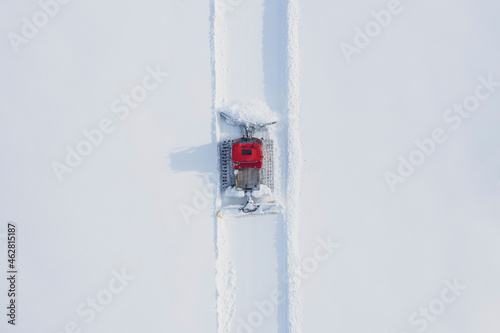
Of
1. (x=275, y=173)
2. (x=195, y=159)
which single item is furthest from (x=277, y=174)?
(x=195, y=159)

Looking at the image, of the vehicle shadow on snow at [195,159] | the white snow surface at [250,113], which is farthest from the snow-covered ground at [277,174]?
the white snow surface at [250,113]

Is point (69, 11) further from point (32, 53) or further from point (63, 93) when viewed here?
point (63, 93)

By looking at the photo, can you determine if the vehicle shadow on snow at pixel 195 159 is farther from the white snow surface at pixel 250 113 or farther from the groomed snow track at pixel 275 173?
the white snow surface at pixel 250 113

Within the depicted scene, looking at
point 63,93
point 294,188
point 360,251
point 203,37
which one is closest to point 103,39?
Result: point 63,93

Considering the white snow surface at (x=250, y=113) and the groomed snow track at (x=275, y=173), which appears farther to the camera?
the groomed snow track at (x=275, y=173)

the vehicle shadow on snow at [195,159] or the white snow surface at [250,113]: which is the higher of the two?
the white snow surface at [250,113]

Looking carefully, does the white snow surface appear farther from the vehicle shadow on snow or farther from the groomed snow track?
the vehicle shadow on snow
